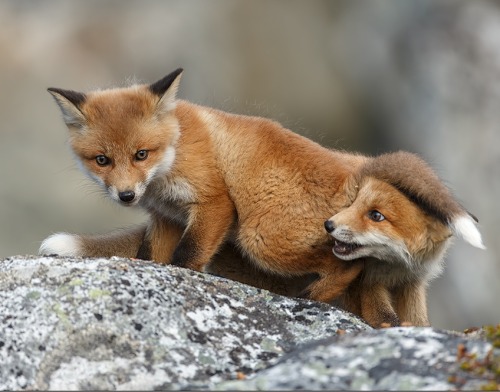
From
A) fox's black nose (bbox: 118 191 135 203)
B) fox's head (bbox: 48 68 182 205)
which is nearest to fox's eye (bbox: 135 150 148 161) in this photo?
fox's head (bbox: 48 68 182 205)

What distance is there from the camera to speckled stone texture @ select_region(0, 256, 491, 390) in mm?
3219

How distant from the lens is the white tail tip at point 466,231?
15.6ft

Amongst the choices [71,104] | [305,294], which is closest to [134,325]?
[305,294]

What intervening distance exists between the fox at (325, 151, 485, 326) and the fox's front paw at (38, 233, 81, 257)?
1830 millimetres

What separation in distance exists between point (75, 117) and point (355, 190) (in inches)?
71.7

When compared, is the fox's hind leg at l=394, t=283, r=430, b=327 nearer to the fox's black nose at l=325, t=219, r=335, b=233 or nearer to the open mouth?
the open mouth

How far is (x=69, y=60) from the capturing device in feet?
41.3

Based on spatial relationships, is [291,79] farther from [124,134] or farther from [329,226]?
[329,226]

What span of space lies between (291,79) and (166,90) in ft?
24.5

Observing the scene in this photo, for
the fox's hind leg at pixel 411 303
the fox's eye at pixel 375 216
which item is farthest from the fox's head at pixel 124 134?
the fox's hind leg at pixel 411 303

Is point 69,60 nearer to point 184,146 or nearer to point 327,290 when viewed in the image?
point 184,146

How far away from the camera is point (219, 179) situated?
5441 mm

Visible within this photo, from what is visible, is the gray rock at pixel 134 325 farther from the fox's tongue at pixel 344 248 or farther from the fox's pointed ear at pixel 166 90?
the fox's pointed ear at pixel 166 90

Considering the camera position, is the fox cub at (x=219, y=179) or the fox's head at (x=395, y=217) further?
the fox cub at (x=219, y=179)
